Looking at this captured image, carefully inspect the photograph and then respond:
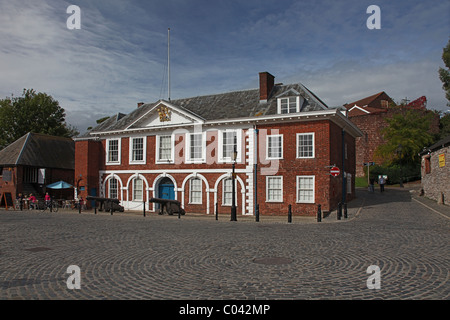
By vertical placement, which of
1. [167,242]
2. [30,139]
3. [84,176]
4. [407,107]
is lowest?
[167,242]

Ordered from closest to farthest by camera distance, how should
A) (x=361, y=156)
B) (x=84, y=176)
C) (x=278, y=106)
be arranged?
(x=278, y=106) < (x=84, y=176) < (x=361, y=156)

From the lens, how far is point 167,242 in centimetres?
1233

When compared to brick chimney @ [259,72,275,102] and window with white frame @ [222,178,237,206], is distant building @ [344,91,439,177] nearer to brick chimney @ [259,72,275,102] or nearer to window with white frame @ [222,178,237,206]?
brick chimney @ [259,72,275,102]

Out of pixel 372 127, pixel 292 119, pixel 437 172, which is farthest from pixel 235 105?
pixel 372 127

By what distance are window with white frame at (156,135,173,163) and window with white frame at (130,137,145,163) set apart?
159 centimetres

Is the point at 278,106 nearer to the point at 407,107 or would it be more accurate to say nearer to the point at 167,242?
the point at 167,242

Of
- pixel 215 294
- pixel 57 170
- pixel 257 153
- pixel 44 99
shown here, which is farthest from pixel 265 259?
pixel 44 99

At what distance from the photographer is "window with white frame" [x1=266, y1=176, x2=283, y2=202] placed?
86.2ft

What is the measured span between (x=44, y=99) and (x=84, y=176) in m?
24.1

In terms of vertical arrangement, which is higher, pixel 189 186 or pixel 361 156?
pixel 361 156

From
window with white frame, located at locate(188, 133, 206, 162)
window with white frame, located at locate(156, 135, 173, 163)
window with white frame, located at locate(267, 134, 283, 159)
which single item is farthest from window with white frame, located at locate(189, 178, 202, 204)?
window with white frame, located at locate(267, 134, 283, 159)

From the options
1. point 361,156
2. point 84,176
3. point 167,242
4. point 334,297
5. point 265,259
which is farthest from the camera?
point 361,156

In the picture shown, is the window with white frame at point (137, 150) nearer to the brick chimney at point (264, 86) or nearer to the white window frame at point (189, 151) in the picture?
the white window frame at point (189, 151)

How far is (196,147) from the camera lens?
29484 mm
